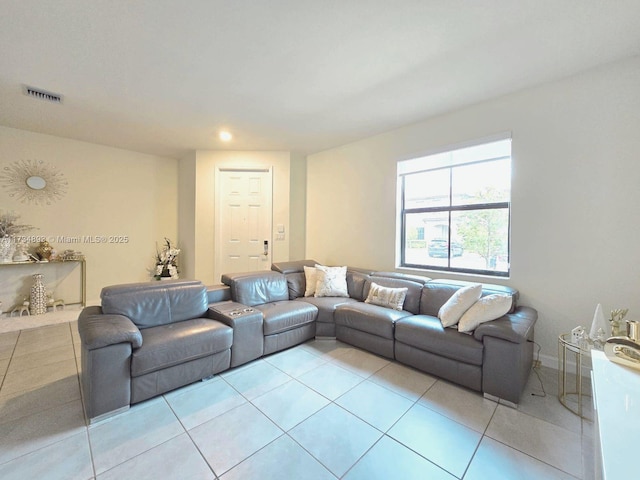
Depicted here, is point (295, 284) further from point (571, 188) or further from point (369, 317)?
point (571, 188)

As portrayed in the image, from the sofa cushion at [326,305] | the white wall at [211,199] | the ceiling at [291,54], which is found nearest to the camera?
the ceiling at [291,54]

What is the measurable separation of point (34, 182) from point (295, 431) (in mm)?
5140

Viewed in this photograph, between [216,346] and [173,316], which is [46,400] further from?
[216,346]

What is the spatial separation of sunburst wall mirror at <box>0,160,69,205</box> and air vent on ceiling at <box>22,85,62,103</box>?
68.0 inches

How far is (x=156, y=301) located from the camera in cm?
243

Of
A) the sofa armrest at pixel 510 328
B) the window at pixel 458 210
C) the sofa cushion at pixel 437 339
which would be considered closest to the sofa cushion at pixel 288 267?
the window at pixel 458 210

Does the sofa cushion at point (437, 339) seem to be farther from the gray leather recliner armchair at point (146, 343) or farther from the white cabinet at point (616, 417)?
the gray leather recliner armchair at point (146, 343)

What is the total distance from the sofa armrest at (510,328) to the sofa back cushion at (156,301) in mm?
2583

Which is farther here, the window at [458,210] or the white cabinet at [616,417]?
the window at [458,210]

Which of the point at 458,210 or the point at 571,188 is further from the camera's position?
the point at 458,210

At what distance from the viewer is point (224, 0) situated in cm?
165

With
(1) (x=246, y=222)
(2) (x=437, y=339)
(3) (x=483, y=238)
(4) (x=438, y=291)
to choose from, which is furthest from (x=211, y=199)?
(3) (x=483, y=238)

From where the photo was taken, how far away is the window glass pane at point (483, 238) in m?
2.93

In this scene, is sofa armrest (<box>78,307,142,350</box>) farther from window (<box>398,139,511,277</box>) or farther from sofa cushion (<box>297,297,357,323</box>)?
window (<box>398,139,511,277</box>)
